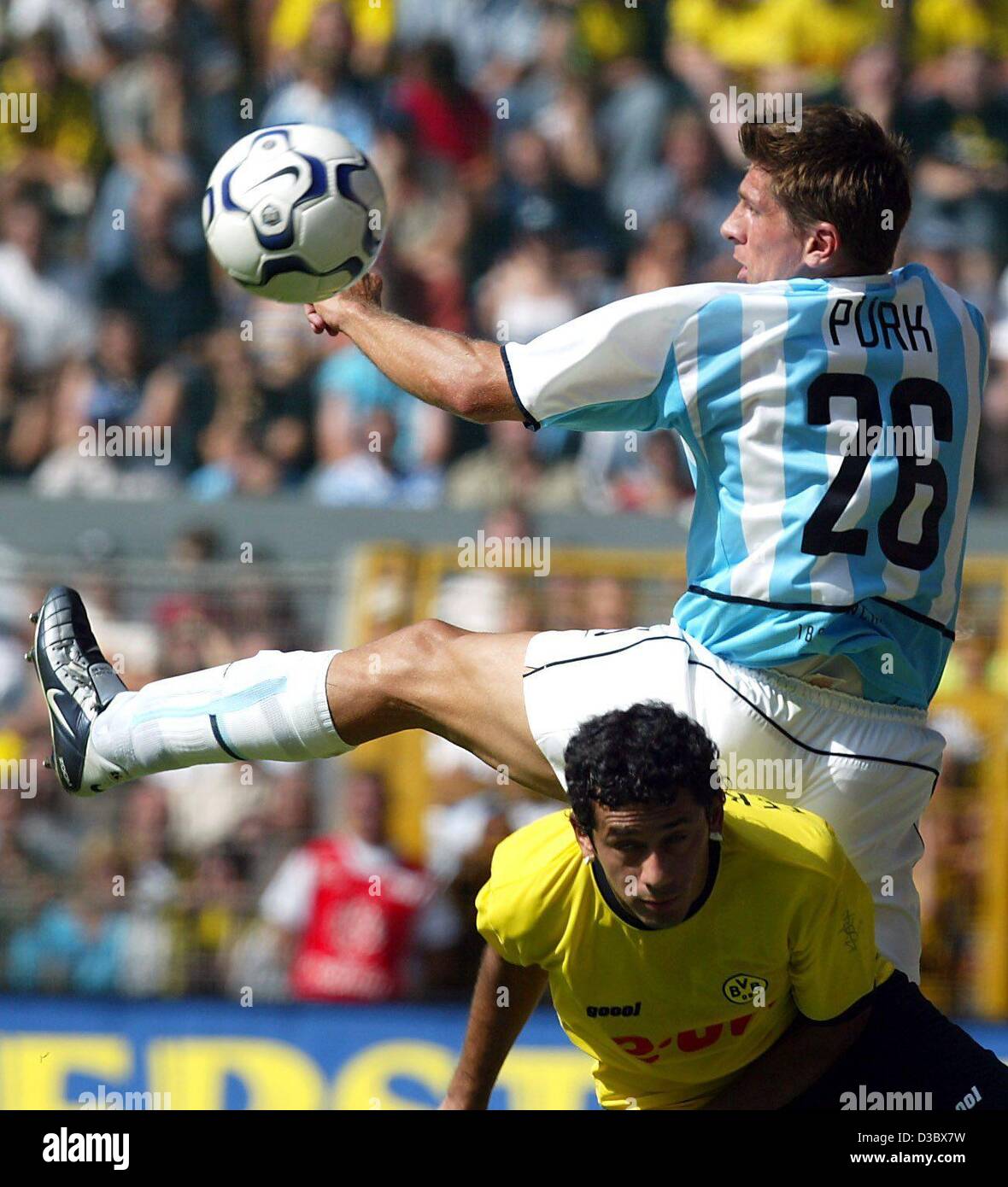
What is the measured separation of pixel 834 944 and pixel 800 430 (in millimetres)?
1168

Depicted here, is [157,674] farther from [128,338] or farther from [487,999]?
[487,999]

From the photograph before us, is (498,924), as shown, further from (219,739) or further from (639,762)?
(219,739)

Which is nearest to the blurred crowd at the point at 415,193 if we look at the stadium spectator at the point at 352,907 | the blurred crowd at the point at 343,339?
the blurred crowd at the point at 343,339

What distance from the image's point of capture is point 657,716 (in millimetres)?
4004

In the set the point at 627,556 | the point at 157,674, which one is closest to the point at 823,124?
the point at 627,556

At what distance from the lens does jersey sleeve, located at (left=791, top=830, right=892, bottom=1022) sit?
4.08 m

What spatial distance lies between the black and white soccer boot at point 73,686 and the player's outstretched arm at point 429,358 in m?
1.09

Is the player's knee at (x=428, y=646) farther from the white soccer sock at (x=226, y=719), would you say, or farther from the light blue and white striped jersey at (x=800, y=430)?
the light blue and white striped jersey at (x=800, y=430)

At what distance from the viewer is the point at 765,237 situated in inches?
173

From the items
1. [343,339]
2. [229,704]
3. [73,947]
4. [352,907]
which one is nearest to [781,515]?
[229,704]

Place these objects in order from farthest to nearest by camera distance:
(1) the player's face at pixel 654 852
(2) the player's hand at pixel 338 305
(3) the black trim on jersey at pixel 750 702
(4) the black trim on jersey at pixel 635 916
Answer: (2) the player's hand at pixel 338 305
(3) the black trim on jersey at pixel 750 702
(4) the black trim on jersey at pixel 635 916
(1) the player's face at pixel 654 852

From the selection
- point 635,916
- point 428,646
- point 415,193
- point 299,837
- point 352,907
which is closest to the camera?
point 635,916

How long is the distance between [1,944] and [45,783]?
77 cm

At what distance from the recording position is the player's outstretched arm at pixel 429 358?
14.6 ft
